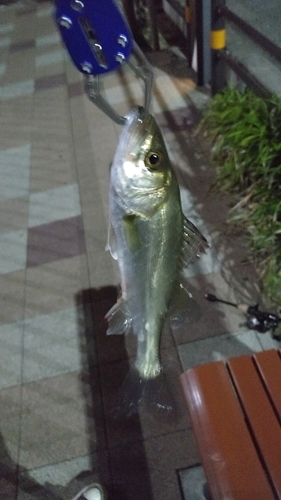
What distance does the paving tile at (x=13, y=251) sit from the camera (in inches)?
175

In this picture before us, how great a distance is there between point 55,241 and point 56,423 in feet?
6.60

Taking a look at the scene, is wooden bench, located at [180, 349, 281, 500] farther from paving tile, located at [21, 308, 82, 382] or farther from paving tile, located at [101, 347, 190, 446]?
paving tile, located at [21, 308, 82, 382]

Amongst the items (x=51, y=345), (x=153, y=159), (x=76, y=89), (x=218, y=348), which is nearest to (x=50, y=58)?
(x=76, y=89)

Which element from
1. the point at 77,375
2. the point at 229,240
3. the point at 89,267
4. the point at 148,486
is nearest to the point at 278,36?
the point at 229,240

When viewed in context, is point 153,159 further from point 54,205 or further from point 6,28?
point 6,28

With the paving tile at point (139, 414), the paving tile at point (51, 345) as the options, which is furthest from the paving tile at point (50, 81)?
the paving tile at point (139, 414)

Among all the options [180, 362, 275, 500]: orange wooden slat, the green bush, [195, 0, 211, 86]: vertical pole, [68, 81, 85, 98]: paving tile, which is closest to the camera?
[180, 362, 275, 500]: orange wooden slat

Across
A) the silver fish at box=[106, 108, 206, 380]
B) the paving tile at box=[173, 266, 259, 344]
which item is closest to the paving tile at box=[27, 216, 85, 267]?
the paving tile at box=[173, 266, 259, 344]

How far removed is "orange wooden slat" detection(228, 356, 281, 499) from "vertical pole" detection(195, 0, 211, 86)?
4.95m

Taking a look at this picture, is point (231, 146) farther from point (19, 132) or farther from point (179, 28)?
point (179, 28)

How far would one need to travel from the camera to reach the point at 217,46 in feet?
18.1

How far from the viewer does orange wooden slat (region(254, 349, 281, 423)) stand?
7.14ft

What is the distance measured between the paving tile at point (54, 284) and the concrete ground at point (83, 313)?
13mm

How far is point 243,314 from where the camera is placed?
11.7 ft
